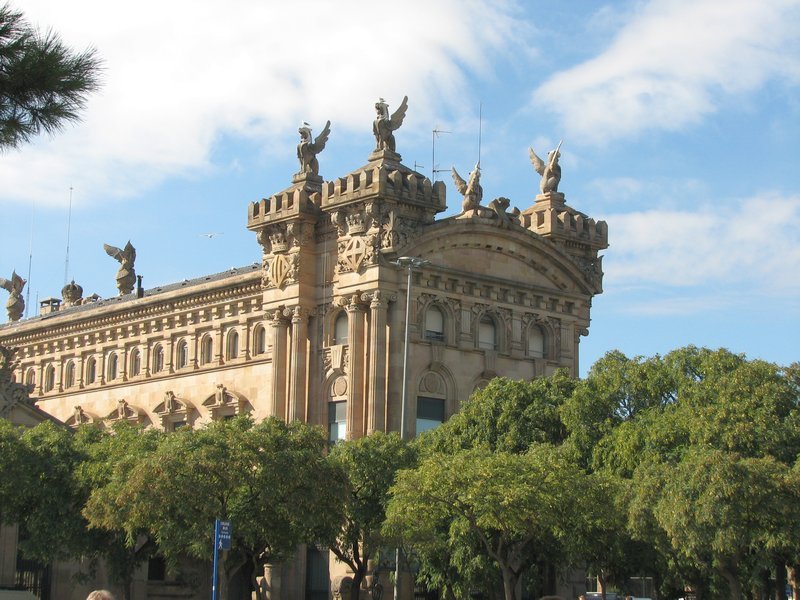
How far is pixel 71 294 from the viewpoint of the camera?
98312 millimetres

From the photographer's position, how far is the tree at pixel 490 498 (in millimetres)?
51188

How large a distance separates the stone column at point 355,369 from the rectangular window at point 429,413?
2955 mm

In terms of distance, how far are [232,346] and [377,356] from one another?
11589 millimetres

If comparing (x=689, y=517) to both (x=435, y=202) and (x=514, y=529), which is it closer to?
(x=514, y=529)

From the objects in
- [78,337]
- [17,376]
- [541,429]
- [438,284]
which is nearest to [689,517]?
[541,429]

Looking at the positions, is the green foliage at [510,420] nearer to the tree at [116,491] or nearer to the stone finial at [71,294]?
the tree at [116,491]

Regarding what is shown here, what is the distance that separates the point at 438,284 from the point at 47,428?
697 inches

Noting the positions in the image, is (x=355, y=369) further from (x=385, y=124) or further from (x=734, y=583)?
(x=734, y=583)

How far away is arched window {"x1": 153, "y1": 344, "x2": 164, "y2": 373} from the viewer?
3196 inches

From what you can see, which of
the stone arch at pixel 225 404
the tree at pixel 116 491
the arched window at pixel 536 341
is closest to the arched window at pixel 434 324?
the arched window at pixel 536 341

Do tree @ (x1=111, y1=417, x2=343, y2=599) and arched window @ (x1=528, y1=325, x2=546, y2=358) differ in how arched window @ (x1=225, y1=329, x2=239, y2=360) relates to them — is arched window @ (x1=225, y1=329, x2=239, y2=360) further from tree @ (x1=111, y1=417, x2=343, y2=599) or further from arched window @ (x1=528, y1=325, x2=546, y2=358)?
tree @ (x1=111, y1=417, x2=343, y2=599)

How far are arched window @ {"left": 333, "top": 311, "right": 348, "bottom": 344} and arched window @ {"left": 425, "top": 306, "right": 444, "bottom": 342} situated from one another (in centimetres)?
334

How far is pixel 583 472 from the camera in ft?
175

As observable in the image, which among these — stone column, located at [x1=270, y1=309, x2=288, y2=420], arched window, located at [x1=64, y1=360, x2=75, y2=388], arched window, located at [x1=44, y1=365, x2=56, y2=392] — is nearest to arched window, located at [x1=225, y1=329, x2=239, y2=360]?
stone column, located at [x1=270, y1=309, x2=288, y2=420]
